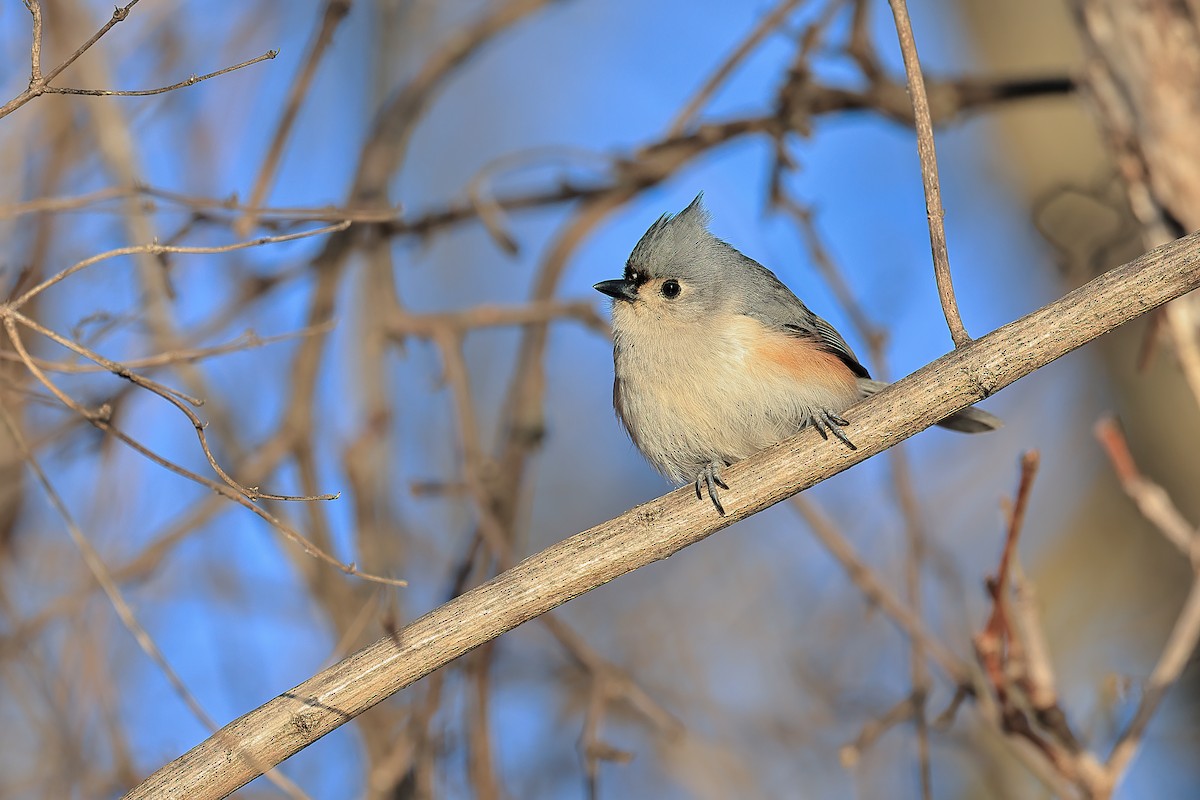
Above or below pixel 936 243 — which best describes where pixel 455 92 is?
above

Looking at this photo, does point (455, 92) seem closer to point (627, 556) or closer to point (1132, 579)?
point (1132, 579)

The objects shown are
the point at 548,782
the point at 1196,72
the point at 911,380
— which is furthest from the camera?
the point at 548,782

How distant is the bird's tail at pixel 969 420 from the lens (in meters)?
3.37

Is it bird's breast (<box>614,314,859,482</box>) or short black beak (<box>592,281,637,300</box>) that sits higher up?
short black beak (<box>592,281,637,300</box>)

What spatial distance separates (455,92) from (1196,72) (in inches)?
249

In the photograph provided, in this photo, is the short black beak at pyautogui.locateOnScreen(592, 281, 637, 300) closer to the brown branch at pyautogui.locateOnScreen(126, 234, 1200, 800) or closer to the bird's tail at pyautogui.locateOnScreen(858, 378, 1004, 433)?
the bird's tail at pyautogui.locateOnScreen(858, 378, 1004, 433)

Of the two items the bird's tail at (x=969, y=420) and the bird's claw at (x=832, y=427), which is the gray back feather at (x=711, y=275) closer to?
the bird's tail at (x=969, y=420)

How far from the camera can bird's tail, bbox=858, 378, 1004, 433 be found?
3373mm

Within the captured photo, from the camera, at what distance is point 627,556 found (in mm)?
2164

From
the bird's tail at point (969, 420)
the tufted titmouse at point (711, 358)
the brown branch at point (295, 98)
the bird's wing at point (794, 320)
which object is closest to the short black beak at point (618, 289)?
the tufted titmouse at point (711, 358)

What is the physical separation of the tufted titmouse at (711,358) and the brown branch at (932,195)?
85 centimetres

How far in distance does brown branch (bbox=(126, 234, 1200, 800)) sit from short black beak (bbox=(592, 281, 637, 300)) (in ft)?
4.87

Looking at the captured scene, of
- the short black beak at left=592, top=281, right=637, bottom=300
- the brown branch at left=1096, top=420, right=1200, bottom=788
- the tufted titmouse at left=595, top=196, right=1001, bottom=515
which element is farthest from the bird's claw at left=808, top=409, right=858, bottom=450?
the short black beak at left=592, top=281, right=637, bottom=300

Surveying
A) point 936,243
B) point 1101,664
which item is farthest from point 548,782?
point 936,243
